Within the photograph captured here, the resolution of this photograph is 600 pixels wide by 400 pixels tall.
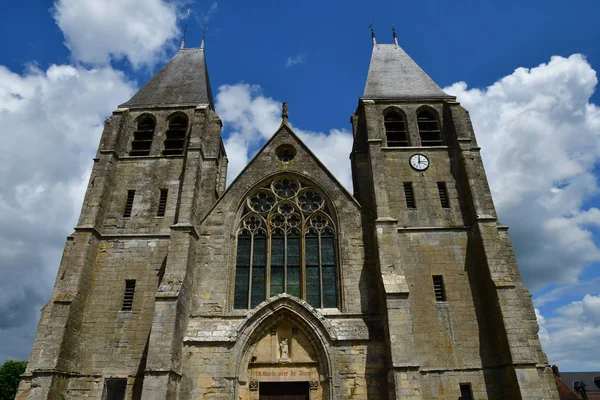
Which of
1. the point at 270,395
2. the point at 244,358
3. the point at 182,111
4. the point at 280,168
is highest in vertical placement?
the point at 182,111

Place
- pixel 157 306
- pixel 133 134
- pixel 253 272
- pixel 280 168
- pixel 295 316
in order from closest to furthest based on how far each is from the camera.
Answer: pixel 157 306
pixel 295 316
pixel 253 272
pixel 280 168
pixel 133 134

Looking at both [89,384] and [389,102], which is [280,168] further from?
[89,384]

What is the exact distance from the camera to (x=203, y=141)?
17.0 metres

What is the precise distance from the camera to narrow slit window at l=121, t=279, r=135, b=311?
13892 millimetres

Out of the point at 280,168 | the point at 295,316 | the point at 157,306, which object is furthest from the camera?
the point at 280,168

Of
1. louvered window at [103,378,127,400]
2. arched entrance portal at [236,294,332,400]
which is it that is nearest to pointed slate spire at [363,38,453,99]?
arched entrance portal at [236,294,332,400]

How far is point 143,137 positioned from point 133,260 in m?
5.95

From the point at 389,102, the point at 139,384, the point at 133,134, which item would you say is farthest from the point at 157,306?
the point at 389,102

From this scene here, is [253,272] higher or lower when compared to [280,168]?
lower

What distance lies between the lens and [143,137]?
1808cm

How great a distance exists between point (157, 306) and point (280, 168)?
680 cm

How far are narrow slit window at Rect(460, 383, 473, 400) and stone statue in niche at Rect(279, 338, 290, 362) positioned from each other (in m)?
5.18

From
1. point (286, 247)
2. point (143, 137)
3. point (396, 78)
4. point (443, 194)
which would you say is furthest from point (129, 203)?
point (396, 78)

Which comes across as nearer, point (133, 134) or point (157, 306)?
point (157, 306)
